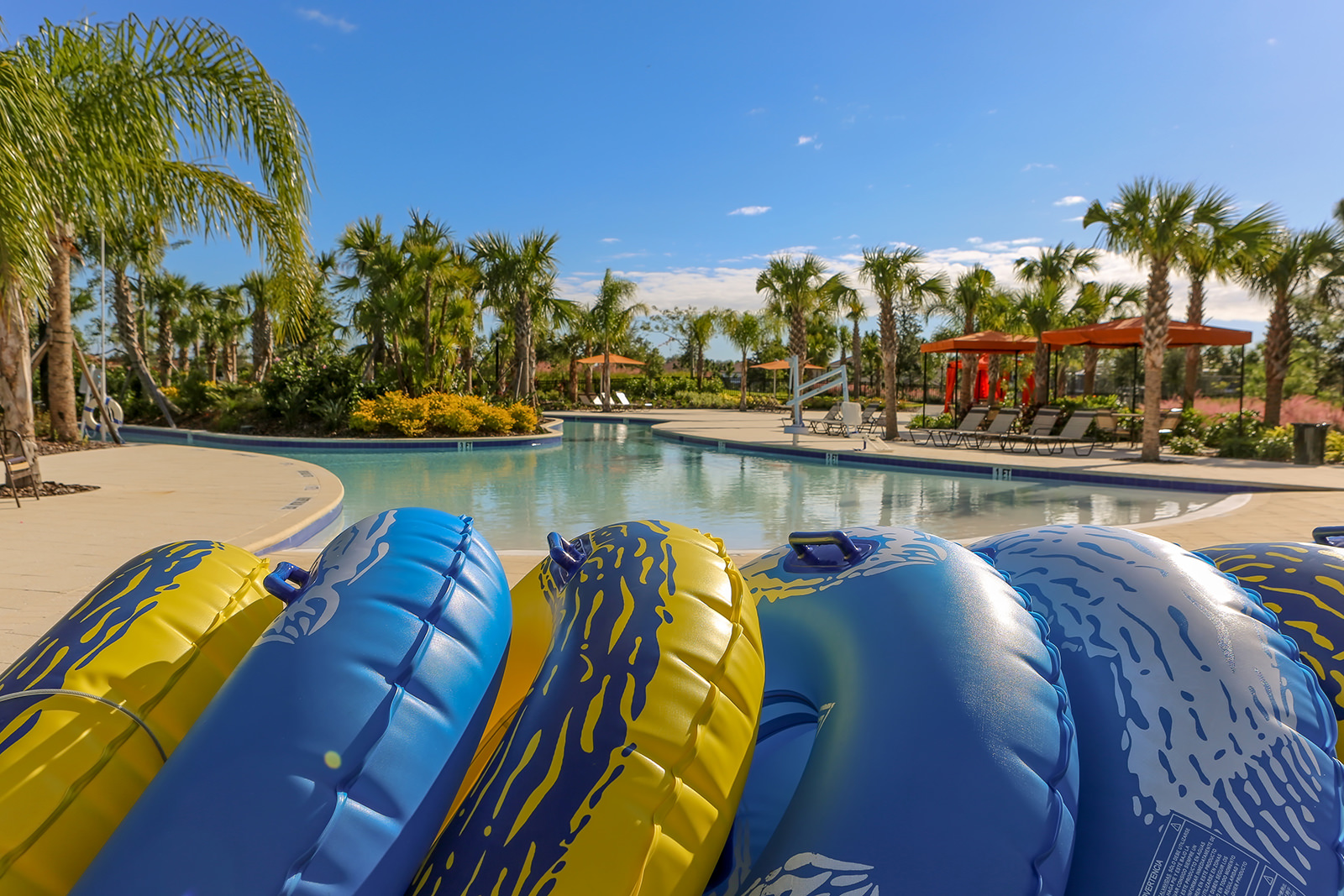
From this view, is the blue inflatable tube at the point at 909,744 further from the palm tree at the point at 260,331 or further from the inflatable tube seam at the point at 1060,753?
the palm tree at the point at 260,331

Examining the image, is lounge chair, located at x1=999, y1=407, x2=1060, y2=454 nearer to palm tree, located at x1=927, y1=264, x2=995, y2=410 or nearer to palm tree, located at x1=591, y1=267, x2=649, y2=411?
palm tree, located at x1=927, y1=264, x2=995, y2=410

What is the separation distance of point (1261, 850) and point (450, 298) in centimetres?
2718

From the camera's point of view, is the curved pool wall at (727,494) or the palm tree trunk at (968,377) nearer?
the curved pool wall at (727,494)

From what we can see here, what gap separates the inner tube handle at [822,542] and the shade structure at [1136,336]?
57.1ft

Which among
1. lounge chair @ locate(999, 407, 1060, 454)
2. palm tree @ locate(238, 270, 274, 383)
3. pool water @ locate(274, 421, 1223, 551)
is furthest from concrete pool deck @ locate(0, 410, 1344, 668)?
palm tree @ locate(238, 270, 274, 383)

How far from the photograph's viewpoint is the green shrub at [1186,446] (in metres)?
15.5

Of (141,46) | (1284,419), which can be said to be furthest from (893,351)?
(141,46)

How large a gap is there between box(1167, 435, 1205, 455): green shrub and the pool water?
5231mm

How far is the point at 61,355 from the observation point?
15.1 m

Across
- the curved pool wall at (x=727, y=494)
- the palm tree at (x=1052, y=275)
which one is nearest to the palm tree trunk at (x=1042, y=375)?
the palm tree at (x=1052, y=275)

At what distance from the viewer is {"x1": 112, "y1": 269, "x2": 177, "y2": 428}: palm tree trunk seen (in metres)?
21.5

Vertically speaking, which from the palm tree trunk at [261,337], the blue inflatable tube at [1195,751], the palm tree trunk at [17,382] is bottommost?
the blue inflatable tube at [1195,751]

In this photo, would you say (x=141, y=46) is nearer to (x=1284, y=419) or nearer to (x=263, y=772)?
(x=263, y=772)

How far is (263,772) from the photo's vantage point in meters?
0.83
